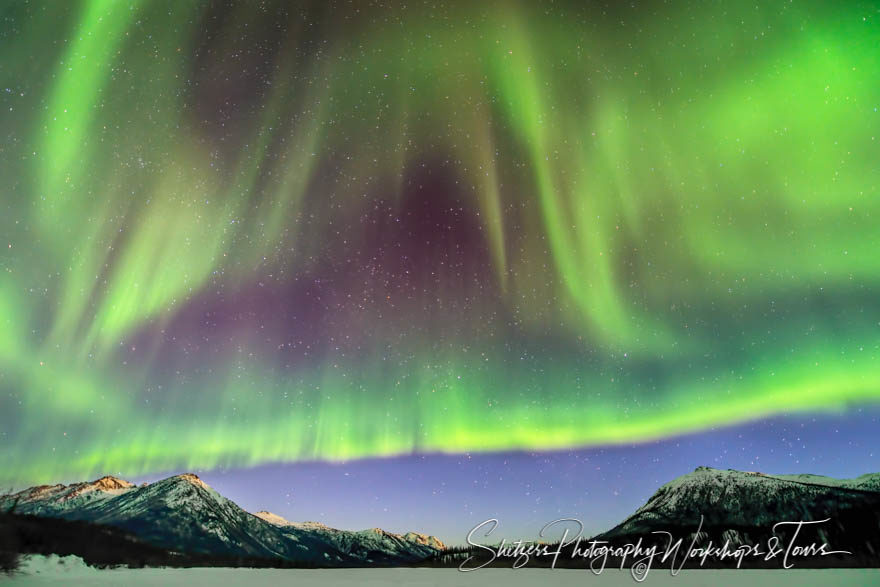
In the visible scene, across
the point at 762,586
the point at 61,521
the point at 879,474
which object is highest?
the point at 879,474

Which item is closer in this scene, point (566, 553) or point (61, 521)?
point (61, 521)

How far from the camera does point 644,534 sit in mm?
197125

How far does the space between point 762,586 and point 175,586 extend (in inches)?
1690

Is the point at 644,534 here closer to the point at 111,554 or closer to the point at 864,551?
the point at 864,551

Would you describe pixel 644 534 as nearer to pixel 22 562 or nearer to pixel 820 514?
pixel 820 514

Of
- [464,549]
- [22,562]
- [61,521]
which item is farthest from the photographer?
[464,549]

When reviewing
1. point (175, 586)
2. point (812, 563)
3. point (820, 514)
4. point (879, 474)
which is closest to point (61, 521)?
point (175, 586)

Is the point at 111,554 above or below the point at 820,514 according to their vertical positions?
below

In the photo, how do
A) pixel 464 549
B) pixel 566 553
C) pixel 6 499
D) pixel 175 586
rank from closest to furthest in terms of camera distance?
pixel 175 586 < pixel 6 499 < pixel 566 553 < pixel 464 549

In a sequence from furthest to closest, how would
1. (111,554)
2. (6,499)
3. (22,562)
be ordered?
(111,554) < (6,499) < (22,562)

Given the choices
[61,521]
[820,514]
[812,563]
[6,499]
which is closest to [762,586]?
[6,499]

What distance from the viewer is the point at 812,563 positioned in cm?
14338

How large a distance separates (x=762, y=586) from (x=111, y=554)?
103 metres

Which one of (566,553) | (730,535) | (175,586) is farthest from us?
(730,535)
